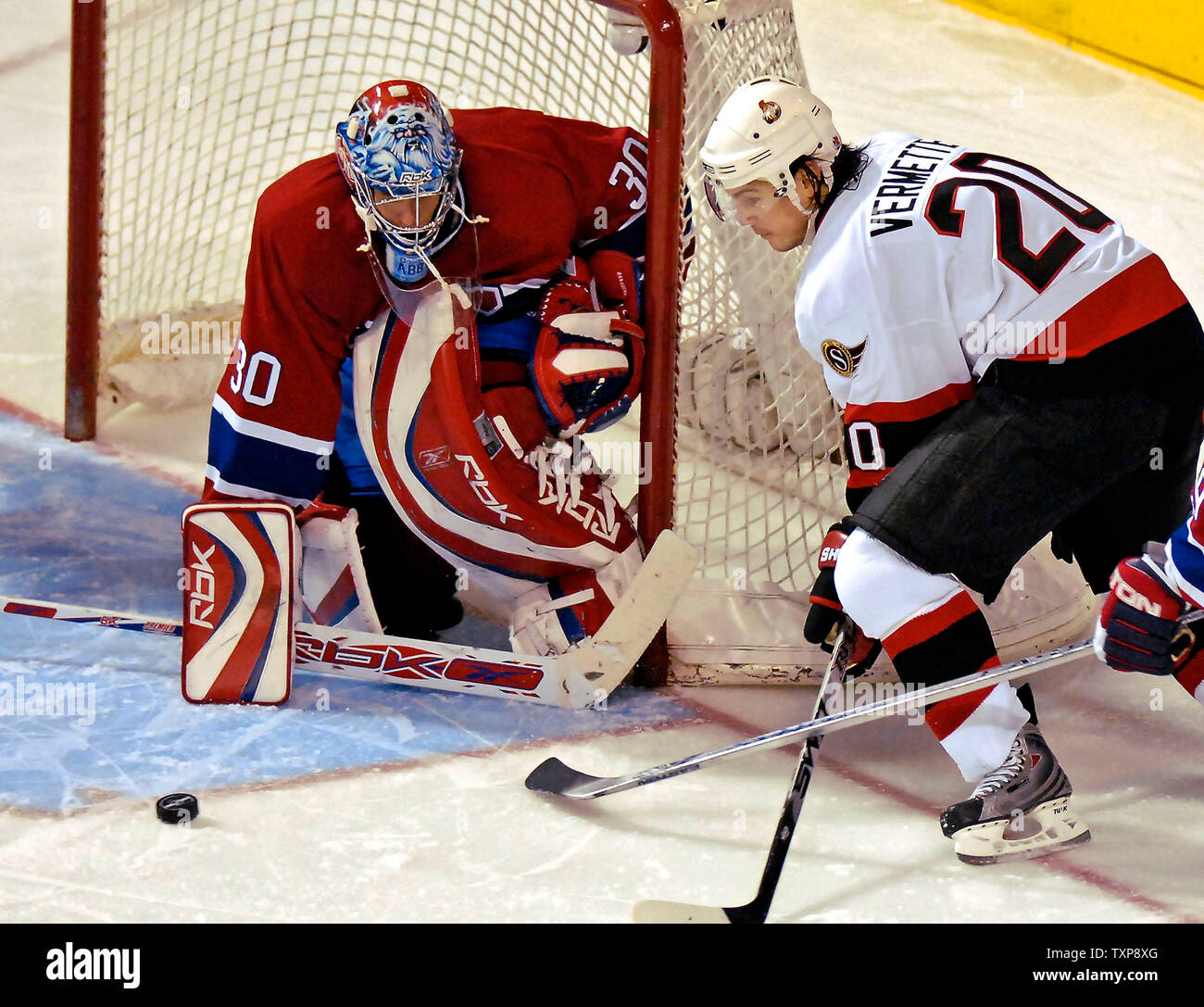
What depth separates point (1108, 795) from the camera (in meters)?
2.30

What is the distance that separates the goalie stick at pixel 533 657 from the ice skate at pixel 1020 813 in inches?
23.0

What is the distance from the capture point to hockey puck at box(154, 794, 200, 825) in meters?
2.19

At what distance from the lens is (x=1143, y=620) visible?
191cm

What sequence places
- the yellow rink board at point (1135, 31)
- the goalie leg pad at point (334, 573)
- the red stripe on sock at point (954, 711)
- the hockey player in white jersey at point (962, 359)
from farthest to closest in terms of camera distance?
the yellow rink board at point (1135, 31)
the goalie leg pad at point (334, 573)
the red stripe on sock at point (954, 711)
the hockey player in white jersey at point (962, 359)

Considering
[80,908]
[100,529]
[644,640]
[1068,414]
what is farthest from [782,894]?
[100,529]

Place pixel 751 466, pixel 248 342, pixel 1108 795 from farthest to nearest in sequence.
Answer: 1. pixel 751 466
2. pixel 248 342
3. pixel 1108 795

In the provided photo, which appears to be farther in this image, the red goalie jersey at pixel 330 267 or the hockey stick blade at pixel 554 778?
the red goalie jersey at pixel 330 267

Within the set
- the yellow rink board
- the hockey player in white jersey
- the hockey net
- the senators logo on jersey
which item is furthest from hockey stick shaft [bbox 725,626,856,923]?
the yellow rink board

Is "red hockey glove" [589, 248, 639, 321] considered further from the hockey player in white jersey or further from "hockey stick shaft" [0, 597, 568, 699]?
"hockey stick shaft" [0, 597, 568, 699]

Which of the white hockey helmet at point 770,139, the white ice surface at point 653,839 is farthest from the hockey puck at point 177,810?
the white hockey helmet at point 770,139

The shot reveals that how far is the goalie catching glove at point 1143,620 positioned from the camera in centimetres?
190

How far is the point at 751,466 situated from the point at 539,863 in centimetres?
108

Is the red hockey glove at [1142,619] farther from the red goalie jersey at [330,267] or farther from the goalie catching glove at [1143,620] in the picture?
the red goalie jersey at [330,267]
